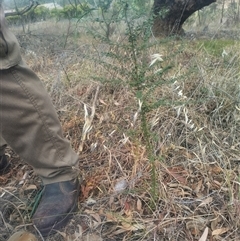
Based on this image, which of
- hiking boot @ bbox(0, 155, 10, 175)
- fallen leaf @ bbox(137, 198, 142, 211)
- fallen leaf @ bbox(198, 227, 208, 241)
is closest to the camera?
fallen leaf @ bbox(198, 227, 208, 241)

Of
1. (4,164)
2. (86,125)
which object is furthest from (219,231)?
(4,164)

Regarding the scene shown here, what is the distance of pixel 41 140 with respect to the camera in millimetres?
1434

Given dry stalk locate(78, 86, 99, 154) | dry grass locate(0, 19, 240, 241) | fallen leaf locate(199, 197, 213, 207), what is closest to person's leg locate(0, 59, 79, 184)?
dry grass locate(0, 19, 240, 241)

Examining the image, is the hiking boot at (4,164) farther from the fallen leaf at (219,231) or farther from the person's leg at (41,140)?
the fallen leaf at (219,231)

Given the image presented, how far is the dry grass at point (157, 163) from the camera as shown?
1.42m

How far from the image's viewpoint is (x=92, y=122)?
2021 mm

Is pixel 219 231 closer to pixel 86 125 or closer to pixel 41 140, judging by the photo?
pixel 41 140

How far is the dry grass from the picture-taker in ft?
4.66

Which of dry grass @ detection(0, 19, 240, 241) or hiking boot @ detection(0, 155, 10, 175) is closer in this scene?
dry grass @ detection(0, 19, 240, 241)

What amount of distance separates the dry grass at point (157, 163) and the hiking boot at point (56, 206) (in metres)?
0.04

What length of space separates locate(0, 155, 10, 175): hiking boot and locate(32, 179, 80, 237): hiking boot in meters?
0.35

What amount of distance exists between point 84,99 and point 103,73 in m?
0.26

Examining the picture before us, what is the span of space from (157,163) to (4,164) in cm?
69

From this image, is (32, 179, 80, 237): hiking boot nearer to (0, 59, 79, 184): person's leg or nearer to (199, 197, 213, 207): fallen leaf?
(0, 59, 79, 184): person's leg
